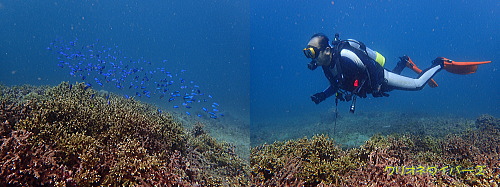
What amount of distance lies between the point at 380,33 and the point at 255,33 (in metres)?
70.7

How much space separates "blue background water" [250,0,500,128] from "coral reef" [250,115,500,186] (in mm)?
100373

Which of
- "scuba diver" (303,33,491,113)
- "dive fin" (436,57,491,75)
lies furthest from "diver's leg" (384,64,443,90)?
"dive fin" (436,57,491,75)

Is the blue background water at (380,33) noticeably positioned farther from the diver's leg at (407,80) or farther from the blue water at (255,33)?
the diver's leg at (407,80)

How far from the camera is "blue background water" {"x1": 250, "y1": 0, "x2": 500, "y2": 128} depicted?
11419 centimetres

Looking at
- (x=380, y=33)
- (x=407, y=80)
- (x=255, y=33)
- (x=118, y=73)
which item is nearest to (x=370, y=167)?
(x=407, y=80)

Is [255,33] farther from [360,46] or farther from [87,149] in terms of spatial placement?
[87,149]

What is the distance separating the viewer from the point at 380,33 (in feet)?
451

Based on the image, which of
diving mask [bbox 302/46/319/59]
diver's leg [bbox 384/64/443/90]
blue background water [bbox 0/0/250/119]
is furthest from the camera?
blue background water [bbox 0/0/250/119]

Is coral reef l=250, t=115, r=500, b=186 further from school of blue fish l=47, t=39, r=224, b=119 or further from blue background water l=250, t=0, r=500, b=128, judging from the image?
blue background water l=250, t=0, r=500, b=128

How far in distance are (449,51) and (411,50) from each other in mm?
22638

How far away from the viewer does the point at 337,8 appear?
11456 cm

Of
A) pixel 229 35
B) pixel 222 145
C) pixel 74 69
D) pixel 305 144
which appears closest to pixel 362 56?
pixel 305 144

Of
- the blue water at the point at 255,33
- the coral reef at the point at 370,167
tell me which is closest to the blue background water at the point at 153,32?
the blue water at the point at 255,33

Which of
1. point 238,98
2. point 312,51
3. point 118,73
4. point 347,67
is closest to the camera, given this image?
point 312,51
